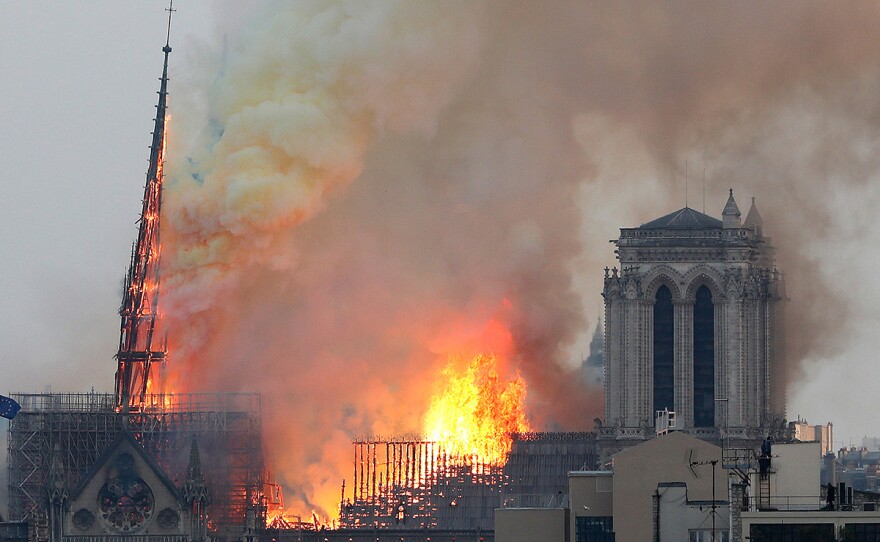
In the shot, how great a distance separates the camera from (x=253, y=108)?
588 ft

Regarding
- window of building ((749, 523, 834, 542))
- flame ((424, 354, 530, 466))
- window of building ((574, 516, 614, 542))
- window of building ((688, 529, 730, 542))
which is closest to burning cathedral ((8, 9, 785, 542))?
flame ((424, 354, 530, 466))

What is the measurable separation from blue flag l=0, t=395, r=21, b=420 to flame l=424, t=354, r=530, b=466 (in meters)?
28.6

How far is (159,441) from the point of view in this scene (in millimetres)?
182500

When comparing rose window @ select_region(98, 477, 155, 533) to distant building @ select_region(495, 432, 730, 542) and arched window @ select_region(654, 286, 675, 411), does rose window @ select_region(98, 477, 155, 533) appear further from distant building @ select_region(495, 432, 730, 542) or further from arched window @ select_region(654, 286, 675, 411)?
distant building @ select_region(495, 432, 730, 542)

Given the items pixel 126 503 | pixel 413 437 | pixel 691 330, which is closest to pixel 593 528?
pixel 126 503

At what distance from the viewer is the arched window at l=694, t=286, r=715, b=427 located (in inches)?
7466

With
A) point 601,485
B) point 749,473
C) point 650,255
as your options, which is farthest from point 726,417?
point 749,473

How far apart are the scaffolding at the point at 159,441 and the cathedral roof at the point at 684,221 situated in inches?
976

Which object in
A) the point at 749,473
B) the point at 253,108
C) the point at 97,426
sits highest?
the point at 253,108

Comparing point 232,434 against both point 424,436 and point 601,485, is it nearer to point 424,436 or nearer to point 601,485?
point 424,436

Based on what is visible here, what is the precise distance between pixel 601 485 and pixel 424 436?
7865cm

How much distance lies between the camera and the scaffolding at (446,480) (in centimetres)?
18788

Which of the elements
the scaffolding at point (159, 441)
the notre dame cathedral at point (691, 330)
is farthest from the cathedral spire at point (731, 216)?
the scaffolding at point (159, 441)

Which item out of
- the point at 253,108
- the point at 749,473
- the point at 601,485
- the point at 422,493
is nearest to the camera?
the point at 749,473
